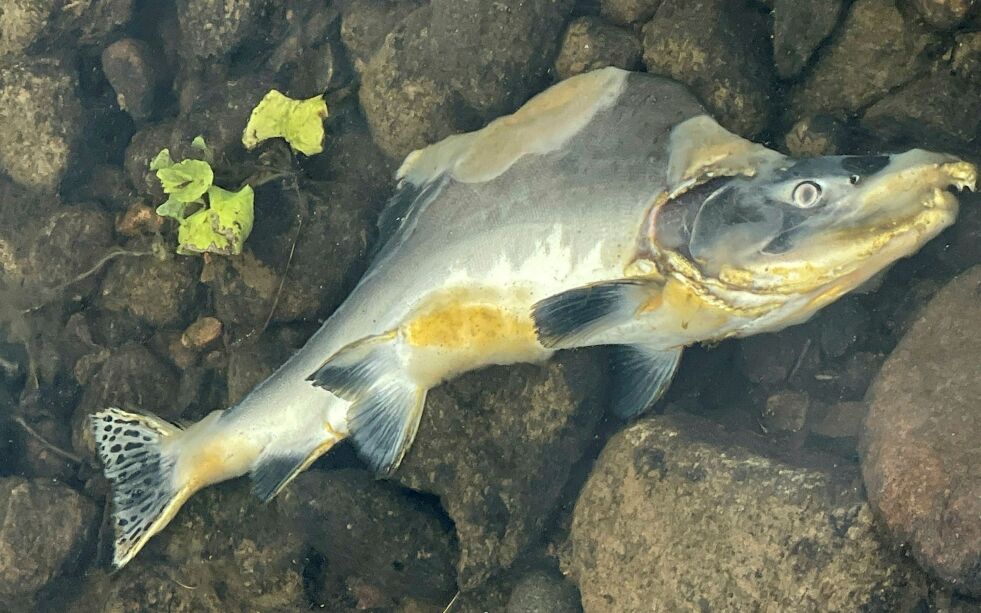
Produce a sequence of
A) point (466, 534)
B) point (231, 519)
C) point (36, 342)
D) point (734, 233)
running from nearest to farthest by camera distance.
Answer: point (734, 233) → point (466, 534) → point (231, 519) → point (36, 342)

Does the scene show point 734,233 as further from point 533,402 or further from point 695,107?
point 533,402

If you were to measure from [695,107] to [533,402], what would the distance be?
2152mm

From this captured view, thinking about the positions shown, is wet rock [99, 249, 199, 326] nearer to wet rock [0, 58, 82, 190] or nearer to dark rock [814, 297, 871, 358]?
wet rock [0, 58, 82, 190]

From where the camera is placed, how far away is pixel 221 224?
204 inches

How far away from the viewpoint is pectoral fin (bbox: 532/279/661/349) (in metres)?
4.28

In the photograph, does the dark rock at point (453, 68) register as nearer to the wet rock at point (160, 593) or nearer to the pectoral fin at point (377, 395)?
the pectoral fin at point (377, 395)

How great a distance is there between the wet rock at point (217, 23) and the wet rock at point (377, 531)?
3.64 meters

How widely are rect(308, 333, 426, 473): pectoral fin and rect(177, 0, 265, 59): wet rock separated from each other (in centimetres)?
304

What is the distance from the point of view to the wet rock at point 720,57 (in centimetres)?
466

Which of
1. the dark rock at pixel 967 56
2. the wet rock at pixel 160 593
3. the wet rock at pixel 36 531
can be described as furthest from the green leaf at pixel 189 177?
the dark rock at pixel 967 56

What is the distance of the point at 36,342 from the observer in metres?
6.22

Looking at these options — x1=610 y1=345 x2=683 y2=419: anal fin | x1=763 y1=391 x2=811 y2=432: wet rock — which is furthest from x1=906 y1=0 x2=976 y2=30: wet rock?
x1=763 y1=391 x2=811 y2=432: wet rock

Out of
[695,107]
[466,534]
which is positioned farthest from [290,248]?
[695,107]

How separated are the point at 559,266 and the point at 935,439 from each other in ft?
7.17
